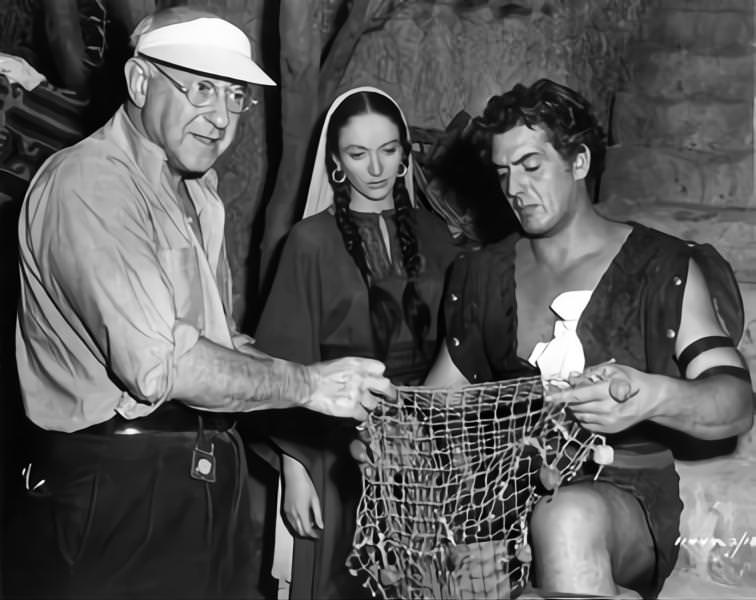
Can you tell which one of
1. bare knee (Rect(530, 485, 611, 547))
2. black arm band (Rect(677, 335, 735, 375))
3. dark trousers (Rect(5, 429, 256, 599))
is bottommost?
dark trousers (Rect(5, 429, 256, 599))

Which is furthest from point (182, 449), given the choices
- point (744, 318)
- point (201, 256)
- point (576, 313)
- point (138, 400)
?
point (744, 318)

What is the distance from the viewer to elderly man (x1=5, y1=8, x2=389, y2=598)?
3.08m

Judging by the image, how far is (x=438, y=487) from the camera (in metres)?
3.13

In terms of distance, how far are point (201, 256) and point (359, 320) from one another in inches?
15.8

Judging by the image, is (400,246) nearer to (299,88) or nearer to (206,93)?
(299,88)

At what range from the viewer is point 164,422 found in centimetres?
324

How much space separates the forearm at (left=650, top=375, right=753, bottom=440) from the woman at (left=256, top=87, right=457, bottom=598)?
1.98ft

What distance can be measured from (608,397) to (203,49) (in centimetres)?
114

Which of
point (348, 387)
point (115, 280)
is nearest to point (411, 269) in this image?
point (348, 387)

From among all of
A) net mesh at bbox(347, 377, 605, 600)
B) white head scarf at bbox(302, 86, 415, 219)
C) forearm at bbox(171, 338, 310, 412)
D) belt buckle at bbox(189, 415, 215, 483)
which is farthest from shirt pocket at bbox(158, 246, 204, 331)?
net mesh at bbox(347, 377, 605, 600)

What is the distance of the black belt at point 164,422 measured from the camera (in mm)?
3197

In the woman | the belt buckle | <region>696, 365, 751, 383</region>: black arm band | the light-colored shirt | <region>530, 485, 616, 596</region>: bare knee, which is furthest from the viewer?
the woman

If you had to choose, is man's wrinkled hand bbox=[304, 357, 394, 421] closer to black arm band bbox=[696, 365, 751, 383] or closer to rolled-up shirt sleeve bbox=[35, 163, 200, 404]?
rolled-up shirt sleeve bbox=[35, 163, 200, 404]

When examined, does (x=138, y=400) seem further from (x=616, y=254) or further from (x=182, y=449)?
(x=616, y=254)
